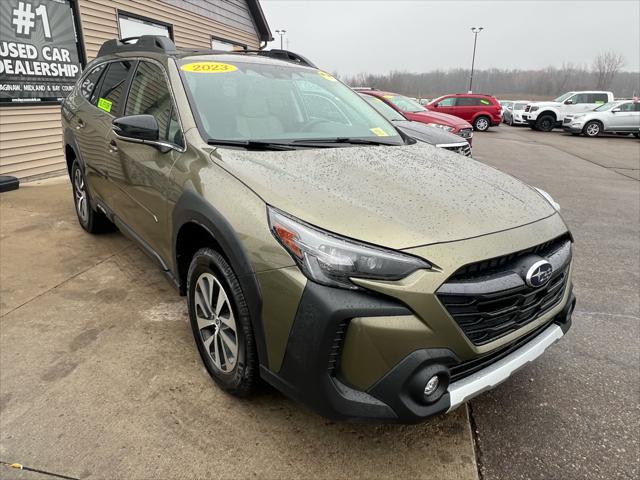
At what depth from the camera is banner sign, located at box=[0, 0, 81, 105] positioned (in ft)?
20.5

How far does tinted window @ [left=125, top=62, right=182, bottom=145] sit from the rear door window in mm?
200

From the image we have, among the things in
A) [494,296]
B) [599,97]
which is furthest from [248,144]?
[599,97]

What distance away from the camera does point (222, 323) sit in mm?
2160

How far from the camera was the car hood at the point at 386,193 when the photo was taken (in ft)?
5.67

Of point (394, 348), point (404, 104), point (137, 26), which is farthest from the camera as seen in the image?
point (404, 104)

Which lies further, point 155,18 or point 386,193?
point 155,18

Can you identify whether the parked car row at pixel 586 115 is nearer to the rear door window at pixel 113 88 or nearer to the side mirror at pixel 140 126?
the rear door window at pixel 113 88

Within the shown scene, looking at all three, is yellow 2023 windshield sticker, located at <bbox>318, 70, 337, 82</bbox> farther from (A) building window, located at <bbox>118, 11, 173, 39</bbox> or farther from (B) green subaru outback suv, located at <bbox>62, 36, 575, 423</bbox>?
(A) building window, located at <bbox>118, 11, 173, 39</bbox>

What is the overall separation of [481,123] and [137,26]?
15871 millimetres

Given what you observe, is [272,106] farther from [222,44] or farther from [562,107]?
[562,107]

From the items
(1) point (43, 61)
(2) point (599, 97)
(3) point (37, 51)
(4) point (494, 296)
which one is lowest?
(4) point (494, 296)

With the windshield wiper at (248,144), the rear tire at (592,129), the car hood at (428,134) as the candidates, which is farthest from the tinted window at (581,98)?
the windshield wiper at (248,144)

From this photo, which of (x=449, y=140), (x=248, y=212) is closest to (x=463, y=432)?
(x=248, y=212)

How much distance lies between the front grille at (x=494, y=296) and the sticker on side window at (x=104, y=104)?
302 centimetres
